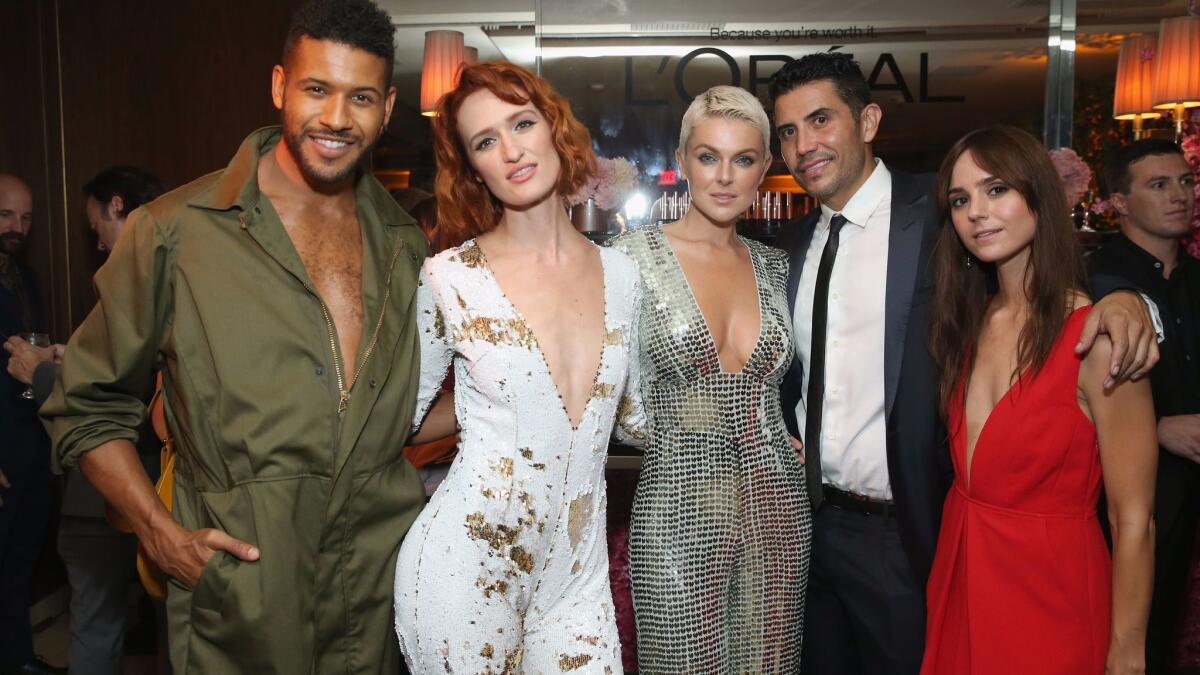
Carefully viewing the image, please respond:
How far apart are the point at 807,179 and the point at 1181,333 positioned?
6.49 feet

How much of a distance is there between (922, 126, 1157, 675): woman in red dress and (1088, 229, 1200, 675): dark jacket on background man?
42.8 inches

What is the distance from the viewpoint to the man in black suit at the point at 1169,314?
10.7 feet

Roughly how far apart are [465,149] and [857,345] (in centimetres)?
118

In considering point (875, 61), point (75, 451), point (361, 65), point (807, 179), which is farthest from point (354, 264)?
point (875, 61)

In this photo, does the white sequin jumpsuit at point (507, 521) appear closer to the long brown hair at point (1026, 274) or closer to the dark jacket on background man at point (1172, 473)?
the long brown hair at point (1026, 274)

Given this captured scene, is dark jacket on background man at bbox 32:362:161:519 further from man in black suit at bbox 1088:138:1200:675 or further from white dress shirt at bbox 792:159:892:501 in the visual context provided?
man in black suit at bbox 1088:138:1200:675

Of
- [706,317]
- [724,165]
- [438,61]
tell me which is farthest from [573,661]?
[438,61]

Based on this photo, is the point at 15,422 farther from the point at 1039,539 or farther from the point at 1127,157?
the point at 1127,157

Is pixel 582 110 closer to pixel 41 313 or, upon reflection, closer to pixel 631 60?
pixel 631 60

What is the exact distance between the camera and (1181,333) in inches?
146

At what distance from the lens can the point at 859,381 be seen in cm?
257

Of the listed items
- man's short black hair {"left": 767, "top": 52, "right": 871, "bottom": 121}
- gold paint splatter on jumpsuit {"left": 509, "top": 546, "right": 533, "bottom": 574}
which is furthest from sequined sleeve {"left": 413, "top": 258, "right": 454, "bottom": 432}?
man's short black hair {"left": 767, "top": 52, "right": 871, "bottom": 121}

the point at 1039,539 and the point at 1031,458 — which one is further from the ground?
the point at 1031,458

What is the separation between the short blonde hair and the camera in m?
2.51
